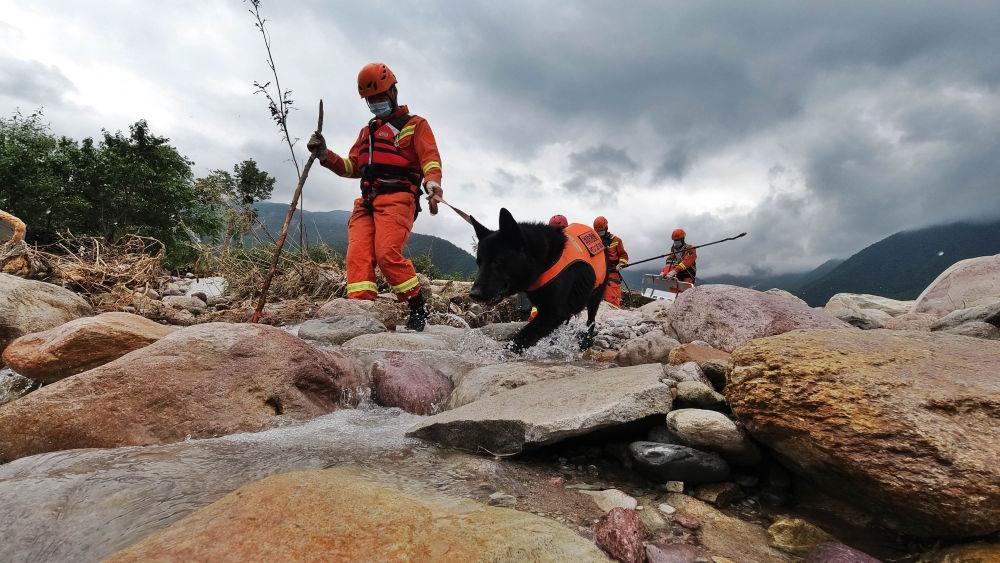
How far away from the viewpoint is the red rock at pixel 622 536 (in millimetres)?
1166

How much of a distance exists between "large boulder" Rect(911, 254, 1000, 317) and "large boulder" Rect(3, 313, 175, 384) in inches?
447

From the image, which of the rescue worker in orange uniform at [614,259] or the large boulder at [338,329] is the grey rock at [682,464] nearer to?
the large boulder at [338,329]

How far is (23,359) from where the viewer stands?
2.84m

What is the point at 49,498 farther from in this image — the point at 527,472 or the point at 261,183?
the point at 261,183

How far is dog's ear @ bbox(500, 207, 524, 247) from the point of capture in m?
4.04

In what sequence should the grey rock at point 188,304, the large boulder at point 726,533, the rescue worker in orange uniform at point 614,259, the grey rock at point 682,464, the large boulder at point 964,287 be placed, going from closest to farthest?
the large boulder at point 726,533 < the grey rock at point 682,464 < the grey rock at point 188,304 < the large boulder at point 964,287 < the rescue worker in orange uniform at point 614,259

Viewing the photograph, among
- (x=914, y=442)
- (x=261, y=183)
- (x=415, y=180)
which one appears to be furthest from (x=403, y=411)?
(x=261, y=183)

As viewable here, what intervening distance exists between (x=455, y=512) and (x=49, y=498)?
1335 mm

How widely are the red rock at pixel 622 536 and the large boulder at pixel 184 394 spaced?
1.94 m

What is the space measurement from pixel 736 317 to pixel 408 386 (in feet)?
11.3

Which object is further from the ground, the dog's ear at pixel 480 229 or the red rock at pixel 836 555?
the dog's ear at pixel 480 229

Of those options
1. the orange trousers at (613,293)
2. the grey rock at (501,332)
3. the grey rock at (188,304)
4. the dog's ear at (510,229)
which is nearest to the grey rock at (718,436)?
the dog's ear at (510,229)

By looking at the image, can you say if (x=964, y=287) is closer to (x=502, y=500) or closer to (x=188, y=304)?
(x=502, y=500)

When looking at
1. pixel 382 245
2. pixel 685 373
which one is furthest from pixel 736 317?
pixel 382 245
